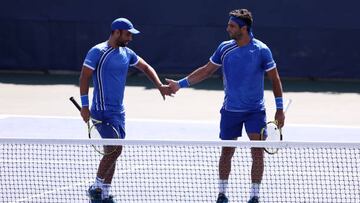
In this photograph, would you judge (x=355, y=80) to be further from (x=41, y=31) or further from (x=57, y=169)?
(x=57, y=169)

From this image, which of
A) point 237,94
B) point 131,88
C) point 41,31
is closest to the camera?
point 237,94

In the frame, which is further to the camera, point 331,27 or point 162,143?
point 331,27

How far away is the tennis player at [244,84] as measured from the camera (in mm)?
8469

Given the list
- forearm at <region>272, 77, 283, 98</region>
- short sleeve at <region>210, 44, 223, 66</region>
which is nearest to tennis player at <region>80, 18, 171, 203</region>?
short sleeve at <region>210, 44, 223, 66</region>

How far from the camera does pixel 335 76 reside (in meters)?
18.6

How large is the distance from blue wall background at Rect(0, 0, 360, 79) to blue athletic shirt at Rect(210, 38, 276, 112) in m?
9.95

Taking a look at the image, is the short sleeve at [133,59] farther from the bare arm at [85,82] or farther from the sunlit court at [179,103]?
the bare arm at [85,82]

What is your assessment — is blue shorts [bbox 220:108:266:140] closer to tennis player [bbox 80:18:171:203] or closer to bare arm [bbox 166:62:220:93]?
bare arm [bbox 166:62:220:93]

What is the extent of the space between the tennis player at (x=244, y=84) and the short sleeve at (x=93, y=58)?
1.06m

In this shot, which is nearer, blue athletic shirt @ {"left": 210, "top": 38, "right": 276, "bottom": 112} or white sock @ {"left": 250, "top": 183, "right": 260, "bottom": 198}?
white sock @ {"left": 250, "top": 183, "right": 260, "bottom": 198}

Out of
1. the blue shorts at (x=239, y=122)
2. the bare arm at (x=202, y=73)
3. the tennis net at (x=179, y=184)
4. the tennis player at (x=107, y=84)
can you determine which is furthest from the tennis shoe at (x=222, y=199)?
the bare arm at (x=202, y=73)

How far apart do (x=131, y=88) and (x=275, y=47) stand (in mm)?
2912

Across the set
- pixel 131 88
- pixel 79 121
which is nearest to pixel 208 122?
pixel 79 121

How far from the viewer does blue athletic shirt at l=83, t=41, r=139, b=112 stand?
27.9 feet
